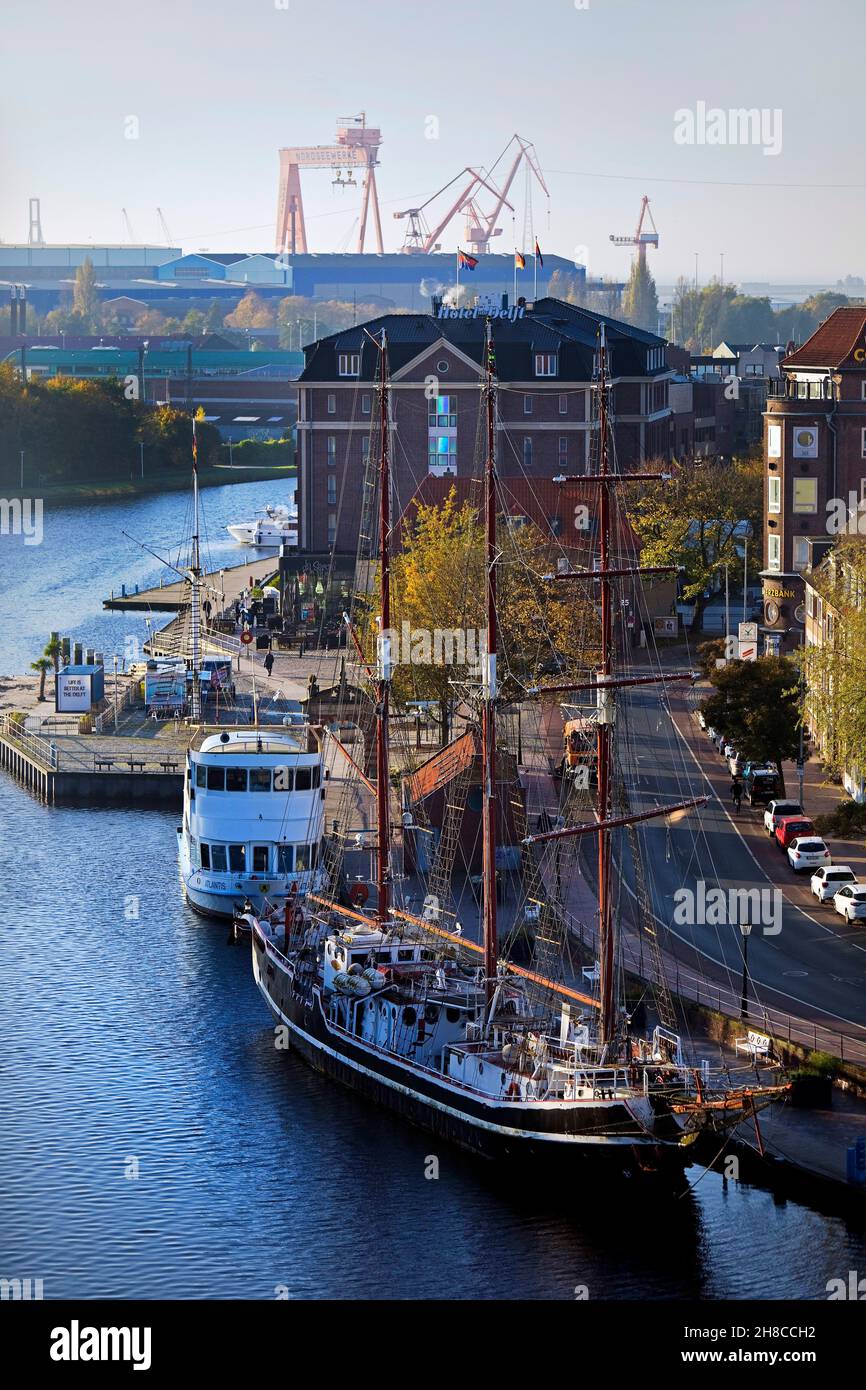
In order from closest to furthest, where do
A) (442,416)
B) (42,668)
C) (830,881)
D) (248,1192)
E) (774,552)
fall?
(248,1192) → (830,881) → (42,668) → (774,552) → (442,416)

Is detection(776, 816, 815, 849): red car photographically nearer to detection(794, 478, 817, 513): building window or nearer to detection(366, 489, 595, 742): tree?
detection(366, 489, 595, 742): tree

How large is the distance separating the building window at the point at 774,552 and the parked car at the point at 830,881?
29113 millimetres

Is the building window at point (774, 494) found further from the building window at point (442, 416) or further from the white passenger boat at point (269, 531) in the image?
the white passenger boat at point (269, 531)

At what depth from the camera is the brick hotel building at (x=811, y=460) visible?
6806cm

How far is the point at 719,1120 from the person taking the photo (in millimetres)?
28719

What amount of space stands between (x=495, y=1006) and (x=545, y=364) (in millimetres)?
55023

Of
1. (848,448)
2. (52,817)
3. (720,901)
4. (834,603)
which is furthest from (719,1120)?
(848,448)

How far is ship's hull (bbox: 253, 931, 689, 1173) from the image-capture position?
28922 mm

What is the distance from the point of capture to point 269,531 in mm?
105438

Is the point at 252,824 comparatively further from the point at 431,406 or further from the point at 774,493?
the point at 431,406

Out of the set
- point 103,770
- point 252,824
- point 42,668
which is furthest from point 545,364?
point 252,824

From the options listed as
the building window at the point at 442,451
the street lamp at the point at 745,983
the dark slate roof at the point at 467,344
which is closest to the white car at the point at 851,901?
the street lamp at the point at 745,983

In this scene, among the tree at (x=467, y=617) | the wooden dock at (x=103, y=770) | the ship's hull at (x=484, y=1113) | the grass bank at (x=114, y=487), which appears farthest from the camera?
the grass bank at (x=114, y=487)
